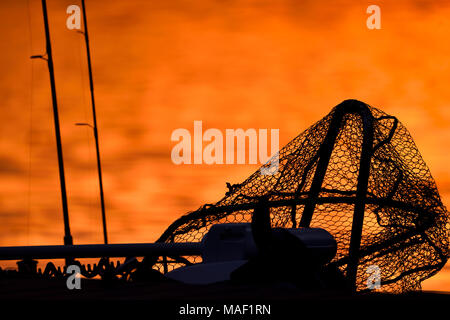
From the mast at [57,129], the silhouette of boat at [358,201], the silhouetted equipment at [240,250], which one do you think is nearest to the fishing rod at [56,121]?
the mast at [57,129]

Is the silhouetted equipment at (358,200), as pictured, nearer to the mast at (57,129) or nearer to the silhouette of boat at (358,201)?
the silhouette of boat at (358,201)

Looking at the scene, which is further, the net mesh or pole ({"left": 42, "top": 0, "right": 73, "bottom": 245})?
pole ({"left": 42, "top": 0, "right": 73, "bottom": 245})

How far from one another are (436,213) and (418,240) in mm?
550

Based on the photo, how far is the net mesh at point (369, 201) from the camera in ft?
35.3

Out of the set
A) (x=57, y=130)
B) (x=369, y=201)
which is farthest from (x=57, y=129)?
(x=369, y=201)

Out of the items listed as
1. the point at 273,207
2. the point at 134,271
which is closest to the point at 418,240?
the point at 273,207

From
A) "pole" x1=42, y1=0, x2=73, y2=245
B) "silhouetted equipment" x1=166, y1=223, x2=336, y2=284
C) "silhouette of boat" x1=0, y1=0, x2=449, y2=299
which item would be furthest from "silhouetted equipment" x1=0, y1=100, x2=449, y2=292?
"pole" x1=42, y1=0, x2=73, y2=245

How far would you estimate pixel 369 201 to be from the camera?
1119cm

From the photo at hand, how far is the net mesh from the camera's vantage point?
10758mm

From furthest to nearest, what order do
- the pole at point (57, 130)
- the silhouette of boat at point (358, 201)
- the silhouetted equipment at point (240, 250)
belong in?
the pole at point (57, 130)
the silhouette of boat at point (358, 201)
the silhouetted equipment at point (240, 250)

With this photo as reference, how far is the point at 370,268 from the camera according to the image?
1089 centimetres

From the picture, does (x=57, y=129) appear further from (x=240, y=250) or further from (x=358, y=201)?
(x=240, y=250)

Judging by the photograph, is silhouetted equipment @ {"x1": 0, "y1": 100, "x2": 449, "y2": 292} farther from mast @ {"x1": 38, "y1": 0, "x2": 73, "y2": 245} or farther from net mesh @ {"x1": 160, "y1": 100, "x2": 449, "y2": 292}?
mast @ {"x1": 38, "y1": 0, "x2": 73, "y2": 245}
